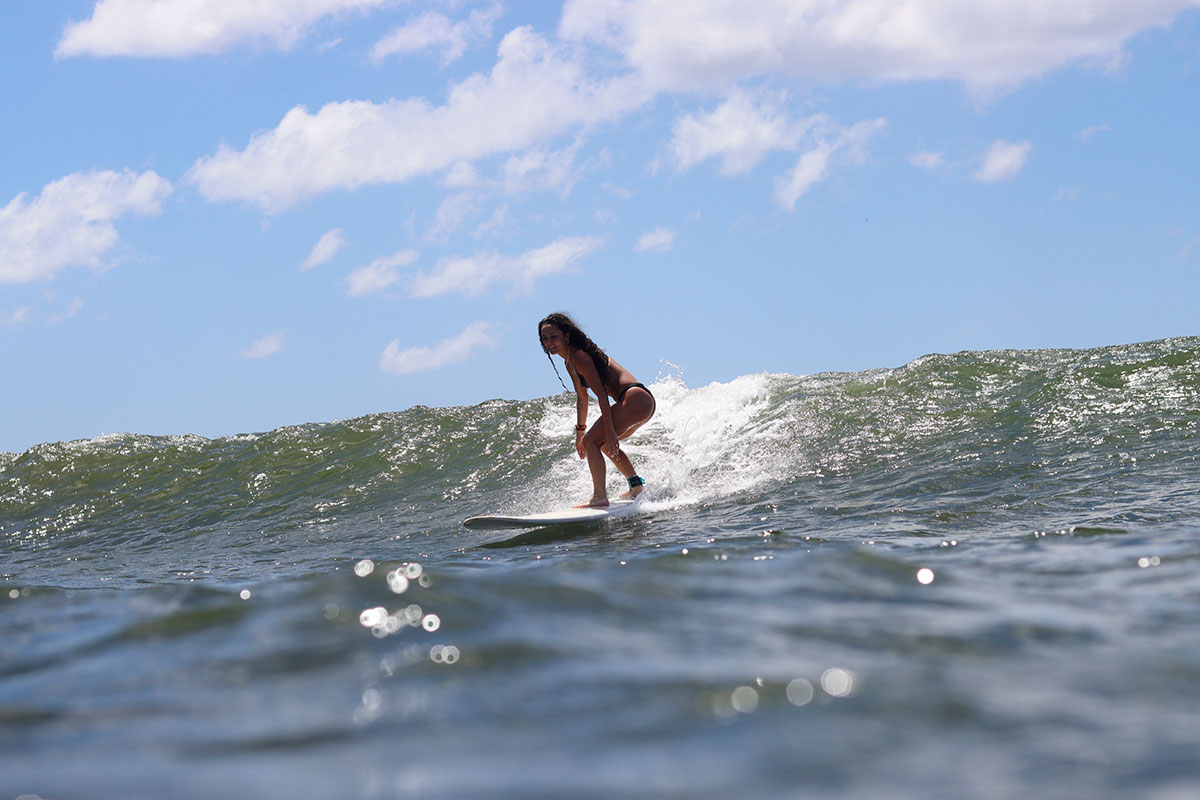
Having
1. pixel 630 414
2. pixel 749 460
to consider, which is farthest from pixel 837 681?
pixel 749 460

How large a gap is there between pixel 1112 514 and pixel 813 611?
418 cm

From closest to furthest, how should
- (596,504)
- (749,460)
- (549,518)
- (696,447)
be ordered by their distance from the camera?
(549,518), (596,504), (749,460), (696,447)

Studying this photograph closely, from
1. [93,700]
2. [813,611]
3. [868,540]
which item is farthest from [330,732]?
[868,540]

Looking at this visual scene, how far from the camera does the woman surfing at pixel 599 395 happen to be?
9305mm

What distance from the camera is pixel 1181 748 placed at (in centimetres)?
248

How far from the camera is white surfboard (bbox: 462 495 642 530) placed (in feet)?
27.8

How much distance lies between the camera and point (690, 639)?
3.62 m

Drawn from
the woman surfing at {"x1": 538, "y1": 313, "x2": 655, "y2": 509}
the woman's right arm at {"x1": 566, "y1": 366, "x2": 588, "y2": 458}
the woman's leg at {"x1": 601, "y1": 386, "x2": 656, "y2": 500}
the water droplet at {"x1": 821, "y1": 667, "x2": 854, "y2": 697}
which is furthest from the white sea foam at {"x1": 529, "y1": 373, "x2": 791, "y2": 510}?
the water droplet at {"x1": 821, "y1": 667, "x2": 854, "y2": 697}

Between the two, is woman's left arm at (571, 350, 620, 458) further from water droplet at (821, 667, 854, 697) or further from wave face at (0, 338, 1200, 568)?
water droplet at (821, 667, 854, 697)

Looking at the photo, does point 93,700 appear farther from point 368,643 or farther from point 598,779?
point 598,779

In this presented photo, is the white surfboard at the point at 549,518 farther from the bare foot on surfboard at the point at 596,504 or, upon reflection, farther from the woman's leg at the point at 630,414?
the woman's leg at the point at 630,414

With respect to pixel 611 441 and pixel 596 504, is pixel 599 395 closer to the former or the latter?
pixel 611 441

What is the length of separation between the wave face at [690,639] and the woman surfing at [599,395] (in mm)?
559

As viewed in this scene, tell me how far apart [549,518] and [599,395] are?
1.33 meters
